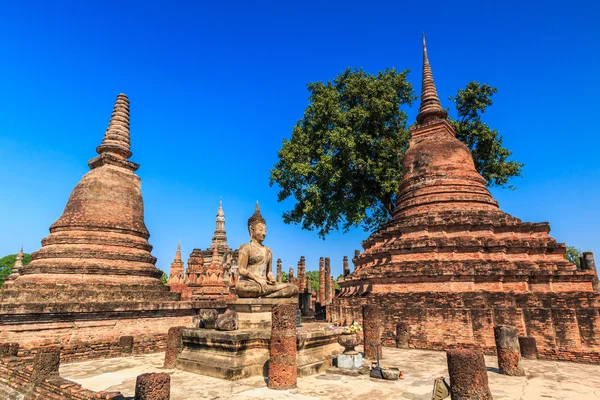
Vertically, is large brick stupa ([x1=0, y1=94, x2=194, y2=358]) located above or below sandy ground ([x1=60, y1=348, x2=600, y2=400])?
above

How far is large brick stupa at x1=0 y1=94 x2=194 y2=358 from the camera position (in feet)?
38.6

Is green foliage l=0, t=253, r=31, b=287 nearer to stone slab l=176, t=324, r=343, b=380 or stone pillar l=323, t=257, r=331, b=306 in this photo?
stone pillar l=323, t=257, r=331, b=306

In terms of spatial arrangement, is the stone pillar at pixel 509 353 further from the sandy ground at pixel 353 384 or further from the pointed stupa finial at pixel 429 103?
the pointed stupa finial at pixel 429 103

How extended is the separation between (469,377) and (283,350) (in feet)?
10.7

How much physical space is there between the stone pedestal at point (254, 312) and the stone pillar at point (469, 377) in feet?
13.9

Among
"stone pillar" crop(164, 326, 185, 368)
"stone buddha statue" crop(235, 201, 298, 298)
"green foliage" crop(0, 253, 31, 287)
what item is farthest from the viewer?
"green foliage" crop(0, 253, 31, 287)

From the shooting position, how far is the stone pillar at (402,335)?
13141mm

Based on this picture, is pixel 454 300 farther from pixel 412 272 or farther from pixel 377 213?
pixel 377 213

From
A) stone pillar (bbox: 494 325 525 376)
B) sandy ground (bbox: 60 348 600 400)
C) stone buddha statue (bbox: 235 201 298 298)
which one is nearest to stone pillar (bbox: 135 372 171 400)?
sandy ground (bbox: 60 348 600 400)

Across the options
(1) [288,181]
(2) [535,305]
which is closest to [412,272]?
(2) [535,305]

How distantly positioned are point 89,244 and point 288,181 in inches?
497

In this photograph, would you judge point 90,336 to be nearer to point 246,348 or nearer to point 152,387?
point 246,348

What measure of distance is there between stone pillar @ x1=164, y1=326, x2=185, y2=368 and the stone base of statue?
0.35ft

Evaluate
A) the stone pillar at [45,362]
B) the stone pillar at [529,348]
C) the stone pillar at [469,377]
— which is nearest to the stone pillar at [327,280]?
the stone pillar at [529,348]
